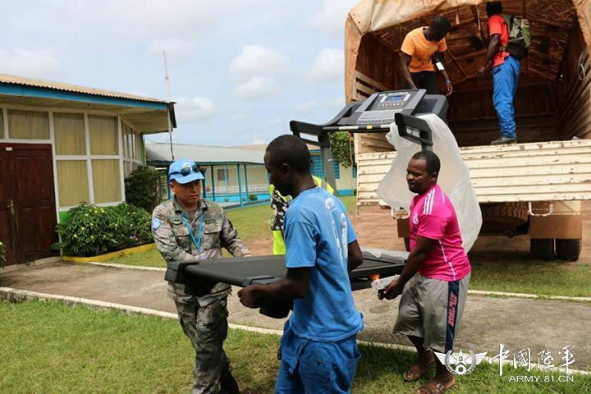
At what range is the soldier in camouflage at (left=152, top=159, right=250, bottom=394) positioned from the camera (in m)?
2.98

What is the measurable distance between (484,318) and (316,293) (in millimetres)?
2836

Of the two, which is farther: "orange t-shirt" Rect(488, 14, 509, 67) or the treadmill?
"orange t-shirt" Rect(488, 14, 509, 67)

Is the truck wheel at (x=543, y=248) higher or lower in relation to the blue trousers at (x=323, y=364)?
lower

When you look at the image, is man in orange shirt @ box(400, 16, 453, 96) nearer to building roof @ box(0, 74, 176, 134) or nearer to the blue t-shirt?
the blue t-shirt

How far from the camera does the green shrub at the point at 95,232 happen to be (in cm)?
933

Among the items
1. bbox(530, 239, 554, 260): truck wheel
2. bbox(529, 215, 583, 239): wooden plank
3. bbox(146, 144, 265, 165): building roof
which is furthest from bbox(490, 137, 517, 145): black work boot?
bbox(146, 144, 265, 165): building roof

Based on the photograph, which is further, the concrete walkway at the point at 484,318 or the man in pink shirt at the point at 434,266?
the concrete walkway at the point at 484,318

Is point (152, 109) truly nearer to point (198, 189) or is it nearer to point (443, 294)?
point (198, 189)

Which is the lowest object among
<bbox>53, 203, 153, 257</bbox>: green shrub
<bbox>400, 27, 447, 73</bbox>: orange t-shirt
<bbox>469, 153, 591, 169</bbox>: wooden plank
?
<bbox>53, 203, 153, 257</bbox>: green shrub

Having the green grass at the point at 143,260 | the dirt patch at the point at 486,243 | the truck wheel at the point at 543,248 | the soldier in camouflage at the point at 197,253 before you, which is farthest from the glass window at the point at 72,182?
the truck wheel at the point at 543,248

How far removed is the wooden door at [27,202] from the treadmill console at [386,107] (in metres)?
7.20

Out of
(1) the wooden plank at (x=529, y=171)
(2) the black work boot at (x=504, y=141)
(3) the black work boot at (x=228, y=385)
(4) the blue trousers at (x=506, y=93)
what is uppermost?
(4) the blue trousers at (x=506, y=93)

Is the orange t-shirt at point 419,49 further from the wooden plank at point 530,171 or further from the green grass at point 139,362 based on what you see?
the green grass at point 139,362

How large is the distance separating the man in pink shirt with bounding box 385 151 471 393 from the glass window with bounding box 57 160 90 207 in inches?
337
